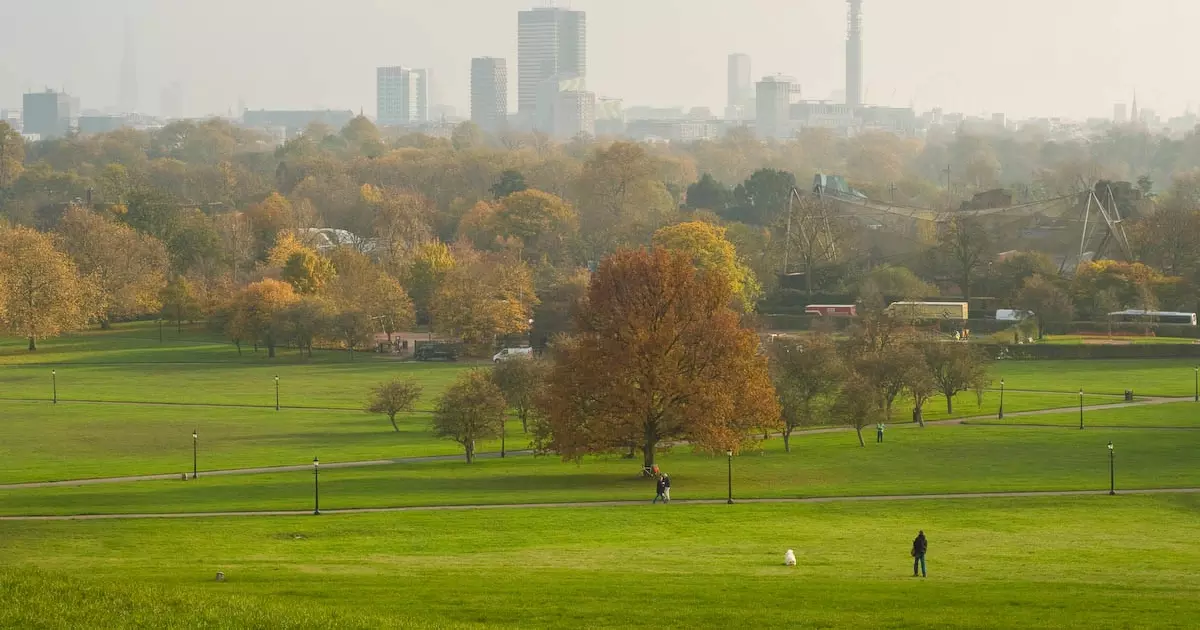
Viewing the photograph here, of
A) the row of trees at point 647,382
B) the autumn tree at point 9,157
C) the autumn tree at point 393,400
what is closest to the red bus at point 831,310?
the autumn tree at point 393,400

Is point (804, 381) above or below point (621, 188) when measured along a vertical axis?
below

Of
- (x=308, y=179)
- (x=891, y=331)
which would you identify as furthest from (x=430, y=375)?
(x=308, y=179)

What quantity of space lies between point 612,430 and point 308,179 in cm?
11405

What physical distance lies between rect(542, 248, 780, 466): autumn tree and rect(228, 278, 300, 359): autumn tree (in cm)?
4520

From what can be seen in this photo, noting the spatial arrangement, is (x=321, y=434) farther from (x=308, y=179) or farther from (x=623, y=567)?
(x=308, y=179)

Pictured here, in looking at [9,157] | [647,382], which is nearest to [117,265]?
[647,382]

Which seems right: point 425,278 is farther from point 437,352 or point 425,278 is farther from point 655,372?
point 655,372

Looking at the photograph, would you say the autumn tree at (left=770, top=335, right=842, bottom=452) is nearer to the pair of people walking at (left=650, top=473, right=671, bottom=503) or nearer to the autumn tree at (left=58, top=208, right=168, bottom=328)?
the pair of people walking at (left=650, top=473, right=671, bottom=503)

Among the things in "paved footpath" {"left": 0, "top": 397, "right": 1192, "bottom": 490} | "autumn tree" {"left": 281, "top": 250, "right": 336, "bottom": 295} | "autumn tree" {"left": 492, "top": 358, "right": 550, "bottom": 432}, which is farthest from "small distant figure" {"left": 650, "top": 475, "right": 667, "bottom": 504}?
"autumn tree" {"left": 281, "top": 250, "right": 336, "bottom": 295}

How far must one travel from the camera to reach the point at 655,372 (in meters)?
50.9

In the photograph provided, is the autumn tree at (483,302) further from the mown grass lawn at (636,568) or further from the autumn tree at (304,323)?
the mown grass lawn at (636,568)

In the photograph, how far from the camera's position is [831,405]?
59.2 metres

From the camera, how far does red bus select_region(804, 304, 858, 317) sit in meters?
106

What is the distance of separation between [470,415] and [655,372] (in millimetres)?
6629
